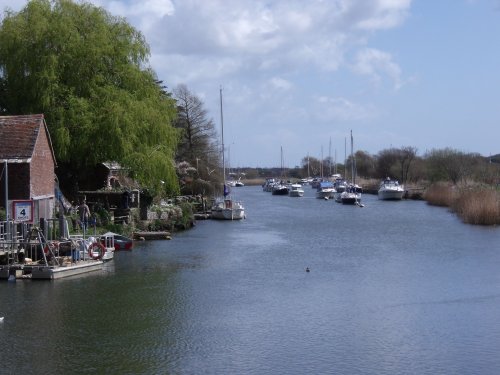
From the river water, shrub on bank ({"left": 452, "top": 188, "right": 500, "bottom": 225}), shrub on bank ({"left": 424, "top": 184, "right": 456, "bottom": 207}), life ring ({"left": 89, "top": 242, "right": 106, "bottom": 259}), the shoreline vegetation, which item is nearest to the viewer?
the river water

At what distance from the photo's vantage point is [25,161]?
29922 millimetres

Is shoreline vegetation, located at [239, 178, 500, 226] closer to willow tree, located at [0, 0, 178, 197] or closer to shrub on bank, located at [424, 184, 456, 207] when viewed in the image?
shrub on bank, located at [424, 184, 456, 207]

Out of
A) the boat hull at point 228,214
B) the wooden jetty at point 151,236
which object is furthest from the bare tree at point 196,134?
the wooden jetty at point 151,236

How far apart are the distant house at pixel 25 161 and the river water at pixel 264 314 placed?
452 cm

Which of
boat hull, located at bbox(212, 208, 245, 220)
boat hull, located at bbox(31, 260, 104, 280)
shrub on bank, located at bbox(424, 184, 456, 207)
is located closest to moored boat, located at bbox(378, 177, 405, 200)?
shrub on bank, located at bbox(424, 184, 456, 207)

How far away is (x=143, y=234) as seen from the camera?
41562mm

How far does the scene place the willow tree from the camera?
38.4 m

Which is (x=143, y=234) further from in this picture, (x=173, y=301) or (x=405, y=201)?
(x=405, y=201)

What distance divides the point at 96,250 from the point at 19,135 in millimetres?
6095

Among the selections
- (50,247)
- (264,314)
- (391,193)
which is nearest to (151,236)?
(50,247)

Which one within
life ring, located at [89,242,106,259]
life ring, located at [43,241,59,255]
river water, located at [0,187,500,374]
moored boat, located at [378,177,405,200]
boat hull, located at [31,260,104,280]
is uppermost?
moored boat, located at [378,177,405,200]

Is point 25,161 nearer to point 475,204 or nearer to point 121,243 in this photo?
point 121,243

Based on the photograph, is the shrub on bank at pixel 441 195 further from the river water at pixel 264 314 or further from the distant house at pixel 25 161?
the distant house at pixel 25 161

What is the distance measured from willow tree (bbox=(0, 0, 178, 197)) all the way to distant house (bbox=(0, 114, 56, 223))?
5970 mm
